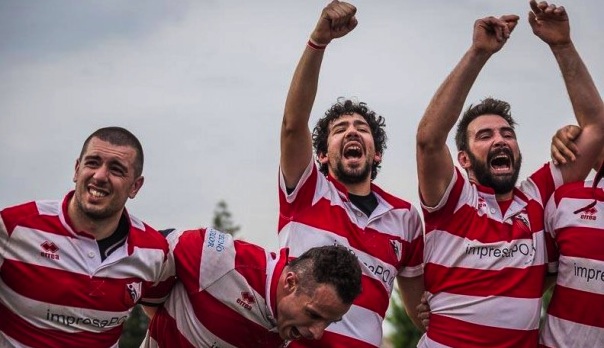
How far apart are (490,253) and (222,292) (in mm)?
1745

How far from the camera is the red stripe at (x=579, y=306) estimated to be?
21.4ft

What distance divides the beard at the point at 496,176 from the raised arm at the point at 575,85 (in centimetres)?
33

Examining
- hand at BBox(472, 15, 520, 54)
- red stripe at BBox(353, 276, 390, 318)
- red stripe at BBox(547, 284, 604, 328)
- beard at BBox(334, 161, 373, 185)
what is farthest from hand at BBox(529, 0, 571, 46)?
red stripe at BBox(353, 276, 390, 318)

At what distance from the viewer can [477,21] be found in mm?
7016

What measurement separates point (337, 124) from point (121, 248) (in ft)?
6.80

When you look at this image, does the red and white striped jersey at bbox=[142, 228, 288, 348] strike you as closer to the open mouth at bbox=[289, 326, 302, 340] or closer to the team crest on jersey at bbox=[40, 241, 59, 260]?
the open mouth at bbox=[289, 326, 302, 340]

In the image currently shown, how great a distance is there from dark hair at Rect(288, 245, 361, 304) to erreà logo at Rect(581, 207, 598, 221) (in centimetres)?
167

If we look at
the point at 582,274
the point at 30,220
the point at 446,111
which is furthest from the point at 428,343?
the point at 30,220

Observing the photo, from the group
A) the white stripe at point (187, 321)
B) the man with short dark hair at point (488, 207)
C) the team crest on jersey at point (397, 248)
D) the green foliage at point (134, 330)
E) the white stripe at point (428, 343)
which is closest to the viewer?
the white stripe at point (187, 321)

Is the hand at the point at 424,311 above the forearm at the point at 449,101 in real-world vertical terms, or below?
below

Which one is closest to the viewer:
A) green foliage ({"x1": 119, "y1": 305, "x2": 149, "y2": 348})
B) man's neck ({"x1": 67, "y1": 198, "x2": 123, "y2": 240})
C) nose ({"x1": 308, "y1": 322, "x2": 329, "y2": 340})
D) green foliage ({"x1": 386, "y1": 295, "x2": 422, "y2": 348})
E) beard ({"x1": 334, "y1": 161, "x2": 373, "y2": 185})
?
nose ({"x1": 308, "y1": 322, "x2": 329, "y2": 340})

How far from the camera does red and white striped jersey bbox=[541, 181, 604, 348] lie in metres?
6.54

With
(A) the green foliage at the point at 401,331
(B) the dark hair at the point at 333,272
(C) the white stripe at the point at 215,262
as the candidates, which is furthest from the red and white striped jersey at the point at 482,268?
(A) the green foliage at the point at 401,331

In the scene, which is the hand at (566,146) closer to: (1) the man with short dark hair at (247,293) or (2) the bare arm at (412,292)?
(2) the bare arm at (412,292)
